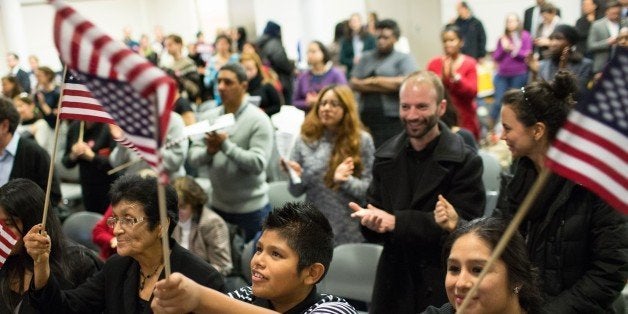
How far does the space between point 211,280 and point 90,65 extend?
1.00m

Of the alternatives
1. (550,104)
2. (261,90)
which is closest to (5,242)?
(550,104)

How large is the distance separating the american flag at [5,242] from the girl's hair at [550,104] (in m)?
1.86

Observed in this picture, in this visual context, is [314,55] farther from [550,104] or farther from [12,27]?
[12,27]

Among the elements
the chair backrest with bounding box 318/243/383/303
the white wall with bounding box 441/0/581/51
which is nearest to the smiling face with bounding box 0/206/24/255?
the chair backrest with bounding box 318/243/383/303

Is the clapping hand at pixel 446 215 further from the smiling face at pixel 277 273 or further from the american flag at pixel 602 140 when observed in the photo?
the american flag at pixel 602 140

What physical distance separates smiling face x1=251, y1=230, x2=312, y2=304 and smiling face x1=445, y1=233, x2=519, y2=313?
426 millimetres

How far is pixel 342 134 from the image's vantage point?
442cm

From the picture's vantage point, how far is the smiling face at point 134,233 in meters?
2.82

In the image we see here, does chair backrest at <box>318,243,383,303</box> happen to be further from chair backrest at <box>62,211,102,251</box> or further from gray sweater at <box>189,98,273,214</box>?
chair backrest at <box>62,211,102,251</box>

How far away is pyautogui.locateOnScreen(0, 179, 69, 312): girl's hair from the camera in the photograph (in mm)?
3100

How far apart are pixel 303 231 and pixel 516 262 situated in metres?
0.61

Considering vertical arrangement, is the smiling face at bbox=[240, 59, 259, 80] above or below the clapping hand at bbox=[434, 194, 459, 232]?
below

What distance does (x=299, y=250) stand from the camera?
238 cm

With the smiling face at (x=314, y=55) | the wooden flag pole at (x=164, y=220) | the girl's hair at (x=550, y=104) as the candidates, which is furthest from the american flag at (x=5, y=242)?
the smiling face at (x=314, y=55)
